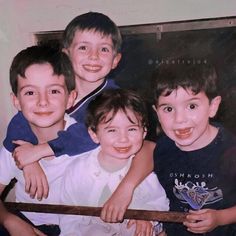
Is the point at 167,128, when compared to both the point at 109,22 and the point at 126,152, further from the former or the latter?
the point at 109,22

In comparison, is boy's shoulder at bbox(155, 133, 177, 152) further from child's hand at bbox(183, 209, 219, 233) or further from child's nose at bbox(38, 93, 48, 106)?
child's nose at bbox(38, 93, 48, 106)

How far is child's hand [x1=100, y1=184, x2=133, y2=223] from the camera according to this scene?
33.2 inches

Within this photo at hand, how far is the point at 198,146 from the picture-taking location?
32.6 inches

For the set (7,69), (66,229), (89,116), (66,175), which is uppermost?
(7,69)

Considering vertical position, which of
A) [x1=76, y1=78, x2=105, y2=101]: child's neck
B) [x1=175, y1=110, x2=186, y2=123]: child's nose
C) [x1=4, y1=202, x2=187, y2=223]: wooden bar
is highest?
[x1=76, y1=78, x2=105, y2=101]: child's neck

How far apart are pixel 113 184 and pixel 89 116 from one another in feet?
0.51

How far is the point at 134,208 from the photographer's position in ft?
2.80

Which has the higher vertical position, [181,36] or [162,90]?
[181,36]

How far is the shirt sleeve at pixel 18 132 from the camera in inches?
36.3

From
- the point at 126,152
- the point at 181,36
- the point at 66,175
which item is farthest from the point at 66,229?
the point at 181,36

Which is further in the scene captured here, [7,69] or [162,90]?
[7,69]

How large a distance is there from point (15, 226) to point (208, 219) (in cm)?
44

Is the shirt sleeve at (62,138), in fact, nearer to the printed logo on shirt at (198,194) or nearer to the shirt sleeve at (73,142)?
the shirt sleeve at (73,142)

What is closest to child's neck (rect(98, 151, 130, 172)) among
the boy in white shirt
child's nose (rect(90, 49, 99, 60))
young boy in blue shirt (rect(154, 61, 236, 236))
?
the boy in white shirt
